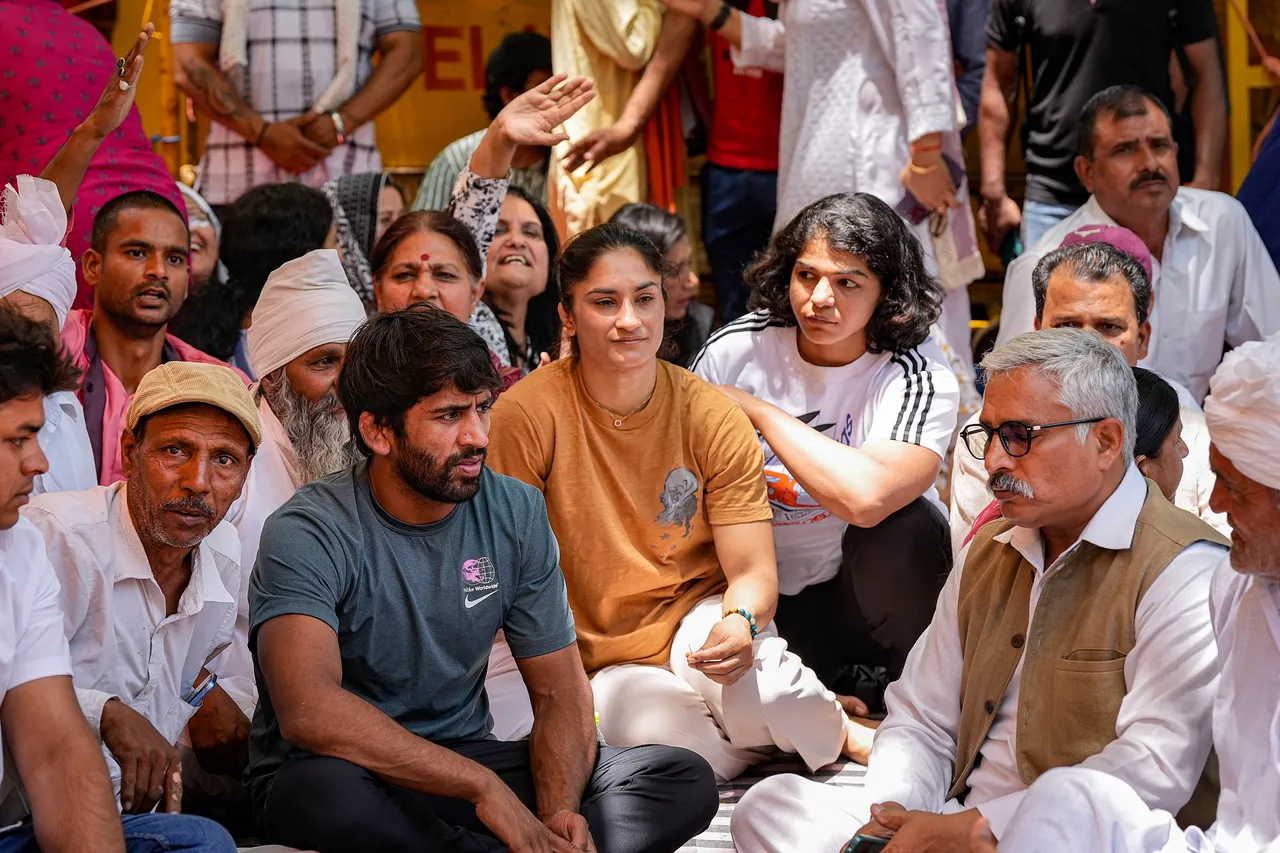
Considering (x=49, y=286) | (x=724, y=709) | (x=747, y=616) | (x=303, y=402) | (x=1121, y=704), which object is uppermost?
(x=49, y=286)

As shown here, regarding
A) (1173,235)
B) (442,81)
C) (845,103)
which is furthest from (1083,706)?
(442,81)

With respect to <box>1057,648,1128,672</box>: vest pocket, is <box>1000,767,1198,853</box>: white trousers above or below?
below

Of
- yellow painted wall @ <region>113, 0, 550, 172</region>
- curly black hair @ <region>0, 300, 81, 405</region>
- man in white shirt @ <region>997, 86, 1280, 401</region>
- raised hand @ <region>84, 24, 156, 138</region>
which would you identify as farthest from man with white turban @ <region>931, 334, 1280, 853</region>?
yellow painted wall @ <region>113, 0, 550, 172</region>

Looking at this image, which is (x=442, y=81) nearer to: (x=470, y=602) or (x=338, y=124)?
(x=338, y=124)

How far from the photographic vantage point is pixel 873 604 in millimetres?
4359

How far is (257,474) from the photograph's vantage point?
397 cm

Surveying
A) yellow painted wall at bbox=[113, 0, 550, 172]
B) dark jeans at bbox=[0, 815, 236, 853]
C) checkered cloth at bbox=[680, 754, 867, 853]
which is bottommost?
checkered cloth at bbox=[680, 754, 867, 853]

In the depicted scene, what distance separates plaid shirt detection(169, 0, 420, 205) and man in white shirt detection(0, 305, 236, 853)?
3.25 meters

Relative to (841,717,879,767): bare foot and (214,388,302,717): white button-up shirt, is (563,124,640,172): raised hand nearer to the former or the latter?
(214,388,302,717): white button-up shirt

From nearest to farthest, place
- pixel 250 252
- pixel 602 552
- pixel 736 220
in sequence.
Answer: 1. pixel 602 552
2. pixel 250 252
3. pixel 736 220

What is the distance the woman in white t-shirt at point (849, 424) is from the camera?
165 inches

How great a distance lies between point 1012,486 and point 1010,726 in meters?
0.47

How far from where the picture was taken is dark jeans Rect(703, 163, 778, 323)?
5.86 metres

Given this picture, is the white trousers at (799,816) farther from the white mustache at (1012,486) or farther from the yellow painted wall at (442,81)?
the yellow painted wall at (442,81)
